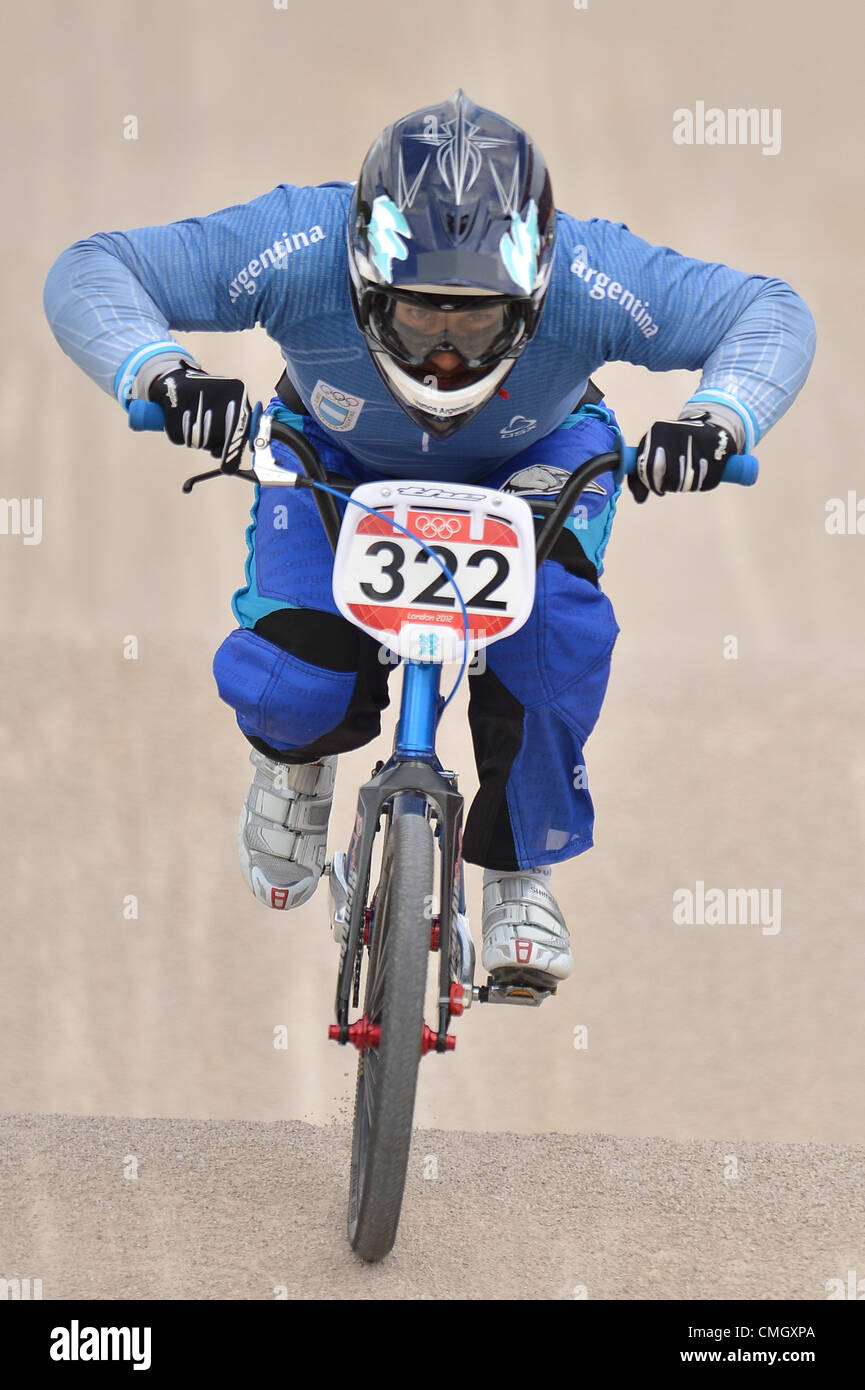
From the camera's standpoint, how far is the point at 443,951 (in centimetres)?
226

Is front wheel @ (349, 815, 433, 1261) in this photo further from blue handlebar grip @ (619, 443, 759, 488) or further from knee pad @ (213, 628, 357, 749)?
blue handlebar grip @ (619, 443, 759, 488)

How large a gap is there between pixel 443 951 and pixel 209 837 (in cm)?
301

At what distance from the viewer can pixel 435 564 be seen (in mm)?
2223

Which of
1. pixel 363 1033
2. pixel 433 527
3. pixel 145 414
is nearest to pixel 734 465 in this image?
pixel 433 527

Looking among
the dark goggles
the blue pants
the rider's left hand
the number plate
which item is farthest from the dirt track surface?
the dark goggles

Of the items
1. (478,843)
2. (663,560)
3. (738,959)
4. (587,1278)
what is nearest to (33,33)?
(663,560)

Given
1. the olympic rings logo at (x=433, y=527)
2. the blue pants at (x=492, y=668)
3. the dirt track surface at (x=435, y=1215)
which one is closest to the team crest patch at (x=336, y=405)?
the blue pants at (x=492, y=668)

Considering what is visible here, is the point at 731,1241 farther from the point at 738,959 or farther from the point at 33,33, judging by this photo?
the point at 33,33

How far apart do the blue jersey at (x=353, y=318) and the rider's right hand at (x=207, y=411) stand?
311mm

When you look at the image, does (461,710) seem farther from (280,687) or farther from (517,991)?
(280,687)

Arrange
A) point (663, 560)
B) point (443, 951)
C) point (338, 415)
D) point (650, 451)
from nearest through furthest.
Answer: point (650, 451) → point (443, 951) → point (338, 415) → point (663, 560)

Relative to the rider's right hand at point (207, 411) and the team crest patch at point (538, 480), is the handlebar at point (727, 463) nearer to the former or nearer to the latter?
the rider's right hand at point (207, 411)

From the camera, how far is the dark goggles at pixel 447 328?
2.17 m

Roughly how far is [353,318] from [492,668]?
0.63 meters
